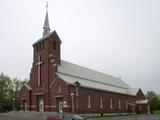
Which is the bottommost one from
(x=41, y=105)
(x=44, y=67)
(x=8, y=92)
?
(x=41, y=105)

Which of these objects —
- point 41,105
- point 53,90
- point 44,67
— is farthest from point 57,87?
point 41,105

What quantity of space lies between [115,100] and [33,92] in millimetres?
21985

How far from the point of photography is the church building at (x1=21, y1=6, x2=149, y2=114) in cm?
5566

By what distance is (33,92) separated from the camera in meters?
62.7

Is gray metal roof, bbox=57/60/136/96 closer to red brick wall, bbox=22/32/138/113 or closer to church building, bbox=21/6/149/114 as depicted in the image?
church building, bbox=21/6/149/114

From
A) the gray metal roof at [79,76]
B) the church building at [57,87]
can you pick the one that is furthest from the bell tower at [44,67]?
the gray metal roof at [79,76]

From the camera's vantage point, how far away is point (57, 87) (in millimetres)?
56594

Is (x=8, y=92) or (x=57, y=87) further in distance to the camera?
(x=8, y=92)

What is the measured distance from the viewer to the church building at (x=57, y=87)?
183ft

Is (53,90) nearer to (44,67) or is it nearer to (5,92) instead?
(44,67)

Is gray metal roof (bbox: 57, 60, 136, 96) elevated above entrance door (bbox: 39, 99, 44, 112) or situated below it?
above

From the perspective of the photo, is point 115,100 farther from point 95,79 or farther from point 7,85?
point 7,85

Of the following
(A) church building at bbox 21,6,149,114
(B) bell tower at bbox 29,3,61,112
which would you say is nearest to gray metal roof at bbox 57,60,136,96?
(A) church building at bbox 21,6,149,114

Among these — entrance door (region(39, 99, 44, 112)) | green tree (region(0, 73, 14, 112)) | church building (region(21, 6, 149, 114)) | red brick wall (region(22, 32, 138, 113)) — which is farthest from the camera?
green tree (region(0, 73, 14, 112))
